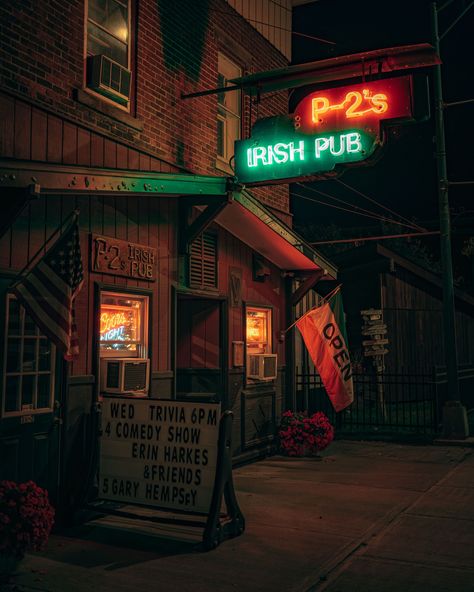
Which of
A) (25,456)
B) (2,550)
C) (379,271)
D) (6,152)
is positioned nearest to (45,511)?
(2,550)

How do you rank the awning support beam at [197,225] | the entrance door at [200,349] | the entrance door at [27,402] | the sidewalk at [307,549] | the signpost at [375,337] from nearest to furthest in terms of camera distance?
the sidewalk at [307,549], the entrance door at [27,402], the awning support beam at [197,225], the entrance door at [200,349], the signpost at [375,337]

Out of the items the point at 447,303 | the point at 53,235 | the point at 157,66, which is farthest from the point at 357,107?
the point at 447,303

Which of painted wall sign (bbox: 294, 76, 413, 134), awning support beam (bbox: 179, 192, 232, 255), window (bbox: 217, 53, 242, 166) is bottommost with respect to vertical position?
awning support beam (bbox: 179, 192, 232, 255)

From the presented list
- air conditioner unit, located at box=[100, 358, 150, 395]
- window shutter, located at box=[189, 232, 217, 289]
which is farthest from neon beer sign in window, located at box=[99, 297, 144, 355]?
window shutter, located at box=[189, 232, 217, 289]

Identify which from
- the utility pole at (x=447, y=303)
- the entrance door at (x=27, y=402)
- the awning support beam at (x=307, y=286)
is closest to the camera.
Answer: the entrance door at (x=27, y=402)

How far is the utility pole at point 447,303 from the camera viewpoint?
13.2 m

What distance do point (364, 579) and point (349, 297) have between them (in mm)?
15615

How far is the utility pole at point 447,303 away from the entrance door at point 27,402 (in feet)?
28.6

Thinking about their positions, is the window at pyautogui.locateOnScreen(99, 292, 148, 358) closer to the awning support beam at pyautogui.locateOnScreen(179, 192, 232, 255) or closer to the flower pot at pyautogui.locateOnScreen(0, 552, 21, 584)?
the awning support beam at pyautogui.locateOnScreen(179, 192, 232, 255)

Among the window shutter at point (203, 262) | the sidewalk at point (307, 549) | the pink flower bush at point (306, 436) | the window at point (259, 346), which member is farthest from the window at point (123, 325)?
the pink flower bush at point (306, 436)

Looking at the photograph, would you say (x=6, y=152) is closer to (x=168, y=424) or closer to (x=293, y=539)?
(x=168, y=424)

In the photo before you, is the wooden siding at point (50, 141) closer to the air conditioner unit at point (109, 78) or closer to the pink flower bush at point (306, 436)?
the air conditioner unit at point (109, 78)

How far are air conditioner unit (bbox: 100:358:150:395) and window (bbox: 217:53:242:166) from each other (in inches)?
186

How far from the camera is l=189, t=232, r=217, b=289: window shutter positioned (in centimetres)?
984
